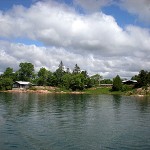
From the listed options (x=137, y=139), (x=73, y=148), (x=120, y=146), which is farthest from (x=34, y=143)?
(x=137, y=139)

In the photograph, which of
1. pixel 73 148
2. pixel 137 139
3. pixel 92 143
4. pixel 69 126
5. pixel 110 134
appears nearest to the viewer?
pixel 73 148

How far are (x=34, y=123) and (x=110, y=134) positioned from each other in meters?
15.7

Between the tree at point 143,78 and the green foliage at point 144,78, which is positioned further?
the tree at point 143,78

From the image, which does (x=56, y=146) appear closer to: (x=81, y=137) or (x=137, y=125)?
(x=81, y=137)

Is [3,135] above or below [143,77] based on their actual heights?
below

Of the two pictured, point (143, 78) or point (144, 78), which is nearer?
point (144, 78)

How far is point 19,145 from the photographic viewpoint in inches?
1345

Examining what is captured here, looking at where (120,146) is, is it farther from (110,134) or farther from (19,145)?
(19,145)

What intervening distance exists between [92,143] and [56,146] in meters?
4.84

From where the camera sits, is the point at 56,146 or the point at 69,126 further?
the point at 69,126

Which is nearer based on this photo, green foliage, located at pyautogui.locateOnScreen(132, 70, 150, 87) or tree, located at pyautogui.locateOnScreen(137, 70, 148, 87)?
green foliage, located at pyautogui.locateOnScreen(132, 70, 150, 87)

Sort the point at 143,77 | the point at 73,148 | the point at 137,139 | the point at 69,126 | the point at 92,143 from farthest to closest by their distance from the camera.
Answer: the point at 143,77
the point at 69,126
the point at 137,139
the point at 92,143
the point at 73,148

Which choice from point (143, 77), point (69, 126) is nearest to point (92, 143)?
point (69, 126)

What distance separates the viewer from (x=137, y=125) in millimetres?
50500
